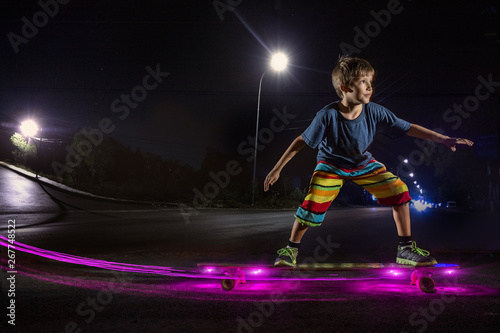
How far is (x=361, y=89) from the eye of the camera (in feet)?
12.9

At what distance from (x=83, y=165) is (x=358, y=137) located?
44043mm

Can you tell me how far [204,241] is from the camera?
32.7ft

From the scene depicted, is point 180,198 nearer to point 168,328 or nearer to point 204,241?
point 204,241

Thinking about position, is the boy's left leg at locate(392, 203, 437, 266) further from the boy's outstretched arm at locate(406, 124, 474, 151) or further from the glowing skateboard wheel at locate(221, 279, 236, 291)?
the glowing skateboard wheel at locate(221, 279, 236, 291)

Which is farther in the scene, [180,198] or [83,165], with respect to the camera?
[83,165]

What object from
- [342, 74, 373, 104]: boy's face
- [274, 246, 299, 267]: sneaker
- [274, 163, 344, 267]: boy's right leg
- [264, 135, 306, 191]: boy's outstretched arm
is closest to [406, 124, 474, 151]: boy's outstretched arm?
[342, 74, 373, 104]: boy's face

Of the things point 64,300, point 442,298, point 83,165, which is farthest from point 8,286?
point 83,165

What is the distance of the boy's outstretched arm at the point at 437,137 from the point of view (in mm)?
4055

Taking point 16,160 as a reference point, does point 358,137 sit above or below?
below

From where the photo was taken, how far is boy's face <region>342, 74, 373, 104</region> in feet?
12.9

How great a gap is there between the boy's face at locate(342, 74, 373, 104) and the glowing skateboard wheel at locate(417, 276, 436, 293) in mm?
2139

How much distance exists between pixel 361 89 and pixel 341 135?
1.67ft

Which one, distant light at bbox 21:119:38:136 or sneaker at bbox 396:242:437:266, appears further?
distant light at bbox 21:119:38:136

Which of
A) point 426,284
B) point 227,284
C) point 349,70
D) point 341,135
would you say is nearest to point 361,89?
point 349,70
